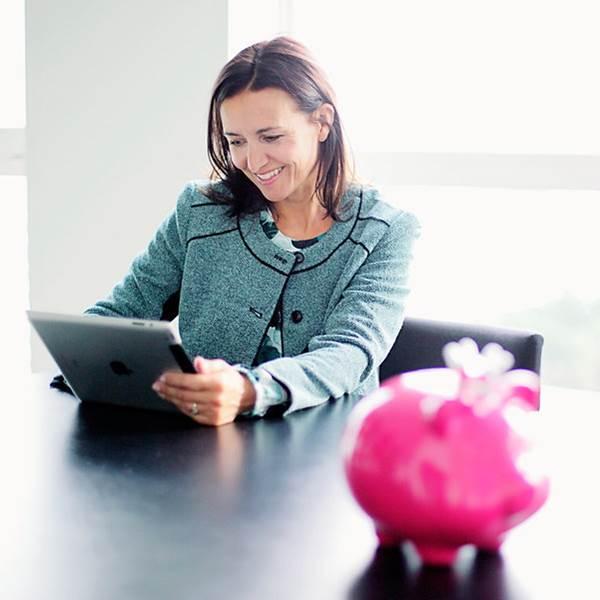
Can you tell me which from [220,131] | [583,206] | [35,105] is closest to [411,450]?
[220,131]

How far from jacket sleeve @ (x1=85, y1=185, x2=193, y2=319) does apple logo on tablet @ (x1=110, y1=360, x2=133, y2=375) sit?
0.53m

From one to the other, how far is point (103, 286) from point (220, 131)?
4.43ft

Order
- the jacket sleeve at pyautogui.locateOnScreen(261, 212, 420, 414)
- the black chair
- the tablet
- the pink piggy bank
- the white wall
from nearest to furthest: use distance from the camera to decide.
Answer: the pink piggy bank
the tablet
the jacket sleeve at pyautogui.locateOnScreen(261, 212, 420, 414)
the black chair
the white wall

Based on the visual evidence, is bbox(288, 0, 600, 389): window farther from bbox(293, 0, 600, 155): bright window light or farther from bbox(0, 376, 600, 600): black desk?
bbox(0, 376, 600, 600): black desk

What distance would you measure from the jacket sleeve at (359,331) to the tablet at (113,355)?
183 millimetres

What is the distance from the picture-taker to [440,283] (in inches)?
124

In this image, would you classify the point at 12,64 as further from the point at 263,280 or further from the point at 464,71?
the point at 263,280

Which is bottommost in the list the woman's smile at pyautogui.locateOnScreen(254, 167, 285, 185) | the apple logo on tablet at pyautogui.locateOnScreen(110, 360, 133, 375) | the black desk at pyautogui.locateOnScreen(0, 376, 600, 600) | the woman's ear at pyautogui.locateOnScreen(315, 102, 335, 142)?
the black desk at pyautogui.locateOnScreen(0, 376, 600, 600)

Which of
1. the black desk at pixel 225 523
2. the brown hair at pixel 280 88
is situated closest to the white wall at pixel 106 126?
the brown hair at pixel 280 88

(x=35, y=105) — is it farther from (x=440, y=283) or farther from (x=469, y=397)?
(x=469, y=397)

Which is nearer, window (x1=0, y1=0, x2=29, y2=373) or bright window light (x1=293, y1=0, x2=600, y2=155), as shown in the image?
bright window light (x1=293, y1=0, x2=600, y2=155)

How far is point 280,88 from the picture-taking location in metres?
2.00

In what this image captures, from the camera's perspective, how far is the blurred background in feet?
9.50

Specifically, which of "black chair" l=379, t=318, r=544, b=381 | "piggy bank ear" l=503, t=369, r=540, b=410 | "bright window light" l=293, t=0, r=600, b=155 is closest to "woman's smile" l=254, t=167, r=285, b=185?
"black chair" l=379, t=318, r=544, b=381
